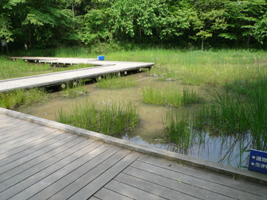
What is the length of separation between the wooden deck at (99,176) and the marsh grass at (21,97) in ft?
8.47

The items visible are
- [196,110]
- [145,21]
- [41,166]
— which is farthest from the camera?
[145,21]

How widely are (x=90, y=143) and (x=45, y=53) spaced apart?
1585 centimetres

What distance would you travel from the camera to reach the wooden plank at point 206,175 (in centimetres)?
175

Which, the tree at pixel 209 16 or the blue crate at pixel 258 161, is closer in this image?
the blue crate at pixel 258 161

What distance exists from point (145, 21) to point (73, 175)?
15561 millimetres

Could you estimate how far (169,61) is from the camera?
10.9 meters

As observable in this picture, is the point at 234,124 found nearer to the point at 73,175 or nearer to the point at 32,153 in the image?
the point at 73,175

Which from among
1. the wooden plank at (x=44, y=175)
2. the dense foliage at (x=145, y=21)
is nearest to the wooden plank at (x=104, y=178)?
the wooden plank at (x=44, y=175)

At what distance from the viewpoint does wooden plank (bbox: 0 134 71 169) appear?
87.4 inches

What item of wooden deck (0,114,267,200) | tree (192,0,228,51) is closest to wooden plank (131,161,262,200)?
wooden deck (0,114,267,200)

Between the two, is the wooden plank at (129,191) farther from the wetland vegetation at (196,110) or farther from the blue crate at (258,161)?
the wetland vegetation at (196,110)

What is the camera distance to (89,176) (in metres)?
1.97

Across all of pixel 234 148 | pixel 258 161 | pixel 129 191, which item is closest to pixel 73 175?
pixel 129 191

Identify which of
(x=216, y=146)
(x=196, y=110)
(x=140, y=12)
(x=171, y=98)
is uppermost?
(x=140, y=12)
